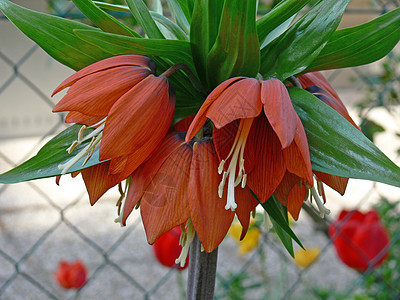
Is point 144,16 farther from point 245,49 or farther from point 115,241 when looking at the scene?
point 115,241

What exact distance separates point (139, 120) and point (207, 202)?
0.19 ft

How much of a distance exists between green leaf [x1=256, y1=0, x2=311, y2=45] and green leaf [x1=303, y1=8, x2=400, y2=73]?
3 cm

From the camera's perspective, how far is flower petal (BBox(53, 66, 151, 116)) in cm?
28

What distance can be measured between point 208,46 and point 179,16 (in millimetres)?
65

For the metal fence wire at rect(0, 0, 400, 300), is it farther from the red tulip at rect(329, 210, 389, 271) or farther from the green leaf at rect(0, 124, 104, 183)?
the green leaf at rect(0, 124, 104, 183)

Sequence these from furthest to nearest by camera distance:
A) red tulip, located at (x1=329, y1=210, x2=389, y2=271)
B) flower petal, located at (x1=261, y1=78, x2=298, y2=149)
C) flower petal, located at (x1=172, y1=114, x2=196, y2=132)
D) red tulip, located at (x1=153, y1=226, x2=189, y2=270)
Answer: red tulip, located at (x1=329, y1=210, x2=389, y2=271), red tulip, located at (x1=153, y1=226, x2=189, y2=270), flower petal, located at (x1=172, y1=114, x2=196, y2=132), flower petal, located at (x1=261, y1=78, x2=298, y2=149)

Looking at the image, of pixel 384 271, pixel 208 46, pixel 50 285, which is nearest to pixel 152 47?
pixel 208 46

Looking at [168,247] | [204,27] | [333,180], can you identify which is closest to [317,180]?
[333,180]

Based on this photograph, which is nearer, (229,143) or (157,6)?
(229,143)

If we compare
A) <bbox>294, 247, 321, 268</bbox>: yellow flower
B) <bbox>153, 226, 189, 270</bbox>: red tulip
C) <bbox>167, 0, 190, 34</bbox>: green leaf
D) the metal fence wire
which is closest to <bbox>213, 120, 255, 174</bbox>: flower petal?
<bbox>167, 0, 190, 34</bbox>: green leaf

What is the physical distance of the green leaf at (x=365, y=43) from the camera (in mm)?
318

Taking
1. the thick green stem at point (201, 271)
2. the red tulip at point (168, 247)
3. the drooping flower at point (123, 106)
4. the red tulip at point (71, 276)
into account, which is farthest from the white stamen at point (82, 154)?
the red tulip at point (71, 276)

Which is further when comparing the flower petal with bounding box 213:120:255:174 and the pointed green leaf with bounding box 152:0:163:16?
the pointed green leaf with bounding box 152:0:163:16

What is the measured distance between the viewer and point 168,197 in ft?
0.93
